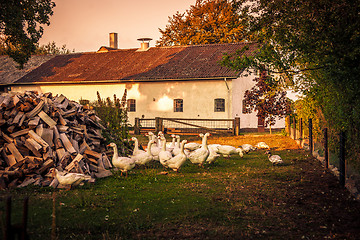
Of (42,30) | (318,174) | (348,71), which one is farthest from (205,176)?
(42,30)

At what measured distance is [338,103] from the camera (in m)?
10.0

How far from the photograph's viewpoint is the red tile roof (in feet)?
113

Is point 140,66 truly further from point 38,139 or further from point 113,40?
point 38,139

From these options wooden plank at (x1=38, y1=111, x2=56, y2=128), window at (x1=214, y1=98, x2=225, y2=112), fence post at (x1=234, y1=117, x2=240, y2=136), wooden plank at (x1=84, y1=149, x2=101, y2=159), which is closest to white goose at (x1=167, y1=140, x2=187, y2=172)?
wooden plank at (x1=84, y1=149, x2=101, y2=159)

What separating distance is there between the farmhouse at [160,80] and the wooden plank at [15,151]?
2149 cm

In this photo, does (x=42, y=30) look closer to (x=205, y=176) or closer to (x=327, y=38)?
(x=205, y=176)

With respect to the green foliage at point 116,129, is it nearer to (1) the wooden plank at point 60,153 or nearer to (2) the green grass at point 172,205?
(2) the green grass at point 172,205

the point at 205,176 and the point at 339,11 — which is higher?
the point at 339,11

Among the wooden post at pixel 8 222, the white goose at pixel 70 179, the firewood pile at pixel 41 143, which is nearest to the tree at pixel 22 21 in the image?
the firewood pile at pixel 41 143

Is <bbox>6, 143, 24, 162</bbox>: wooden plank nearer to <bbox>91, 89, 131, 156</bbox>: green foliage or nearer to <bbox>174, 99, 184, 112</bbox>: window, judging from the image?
<bbox>91, 89, 131, 156</bbox>: green foliage

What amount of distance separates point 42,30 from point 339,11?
78.2 ft

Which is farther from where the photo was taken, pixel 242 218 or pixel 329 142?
pixel 329 142

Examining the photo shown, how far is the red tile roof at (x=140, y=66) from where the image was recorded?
113 ft

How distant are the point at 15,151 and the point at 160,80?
24924mm
